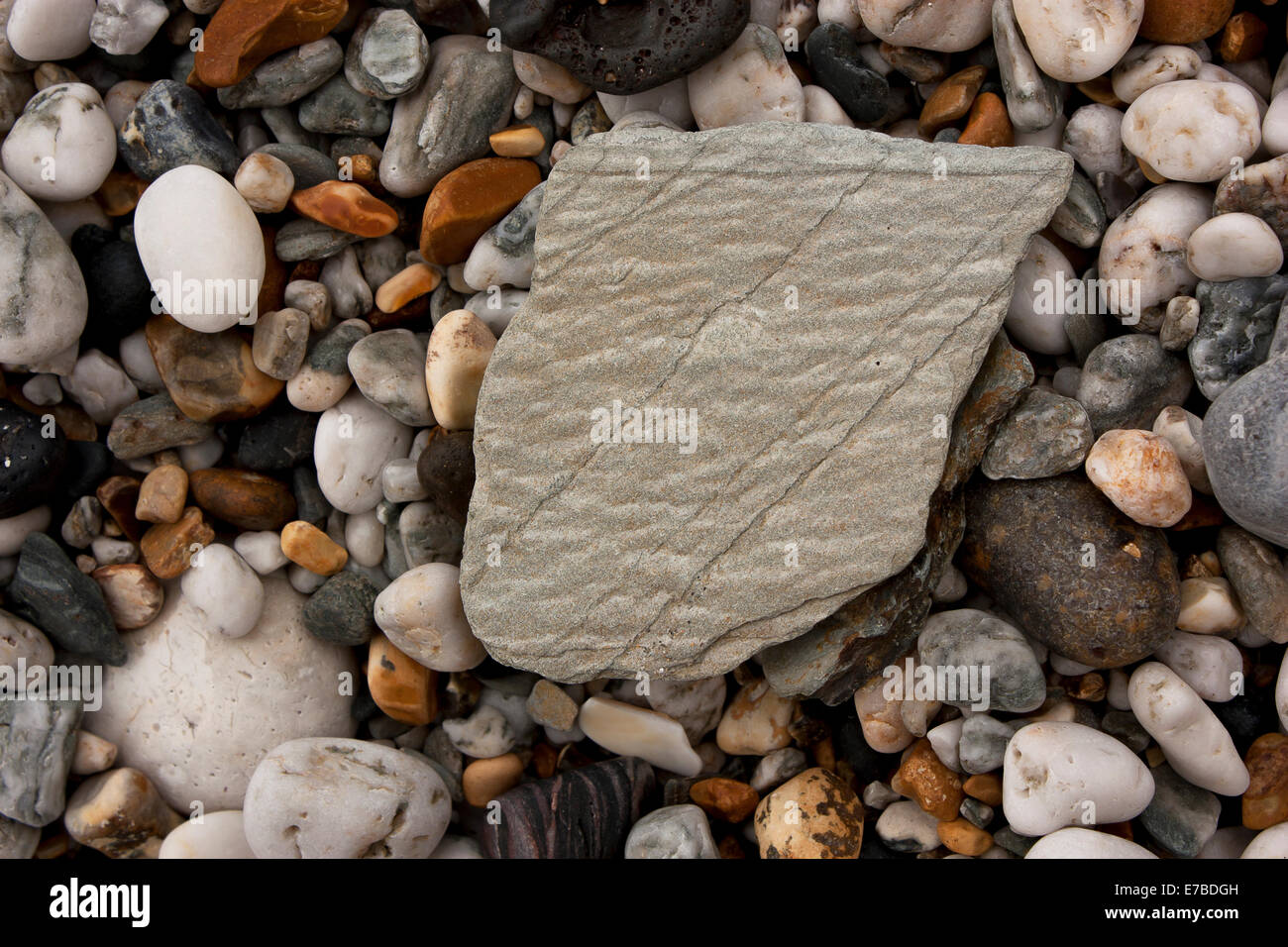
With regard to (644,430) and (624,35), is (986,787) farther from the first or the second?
(624,35)

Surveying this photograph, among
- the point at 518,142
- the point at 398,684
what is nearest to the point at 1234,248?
the point at 518,142

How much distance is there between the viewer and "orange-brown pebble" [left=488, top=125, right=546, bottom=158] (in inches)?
117

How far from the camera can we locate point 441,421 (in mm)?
2887

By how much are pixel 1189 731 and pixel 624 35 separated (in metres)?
2.38

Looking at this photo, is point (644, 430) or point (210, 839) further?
point (210, 839)

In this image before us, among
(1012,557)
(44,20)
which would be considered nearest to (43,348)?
(44,20)

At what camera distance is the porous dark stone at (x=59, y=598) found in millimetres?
2877

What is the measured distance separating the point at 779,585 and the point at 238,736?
1663 mm

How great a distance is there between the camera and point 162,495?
2.95m

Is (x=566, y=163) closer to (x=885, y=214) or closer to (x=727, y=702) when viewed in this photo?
(x=885, y=214)

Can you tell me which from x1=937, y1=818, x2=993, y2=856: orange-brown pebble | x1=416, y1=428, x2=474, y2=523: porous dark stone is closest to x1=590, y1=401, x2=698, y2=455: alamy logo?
x1=416, y1=428, x2=474, y2=523: porous dark stone

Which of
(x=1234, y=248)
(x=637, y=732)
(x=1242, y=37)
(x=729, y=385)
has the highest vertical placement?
(x=1242, y=37)

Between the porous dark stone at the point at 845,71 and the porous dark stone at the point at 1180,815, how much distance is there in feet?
6.74

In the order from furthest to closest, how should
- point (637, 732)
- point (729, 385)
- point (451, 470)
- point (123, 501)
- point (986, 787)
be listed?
point (123, 501)
point (637, 732)
point (451, 470)
point (986, 787)
point (729, 385)
